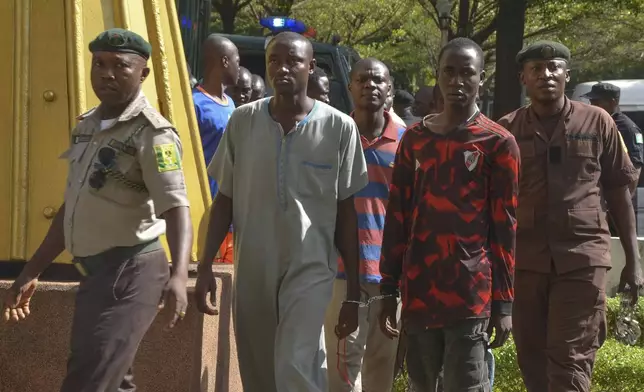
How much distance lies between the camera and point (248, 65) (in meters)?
15.5

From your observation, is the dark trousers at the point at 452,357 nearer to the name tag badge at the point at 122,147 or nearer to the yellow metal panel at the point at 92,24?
the name tag badge at the point at 122,147

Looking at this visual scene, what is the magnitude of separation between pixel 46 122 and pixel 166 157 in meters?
1.79

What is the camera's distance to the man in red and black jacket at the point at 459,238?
534cm

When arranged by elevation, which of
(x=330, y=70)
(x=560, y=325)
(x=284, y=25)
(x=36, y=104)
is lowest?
(x=560, y=325)

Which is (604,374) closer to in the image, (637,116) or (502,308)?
(502,308)

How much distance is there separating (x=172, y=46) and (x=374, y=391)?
2259 mm

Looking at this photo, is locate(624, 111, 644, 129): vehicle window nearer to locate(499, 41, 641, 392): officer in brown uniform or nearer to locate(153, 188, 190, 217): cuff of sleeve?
locate(499, 41, 641, 392): officer in brown uniform

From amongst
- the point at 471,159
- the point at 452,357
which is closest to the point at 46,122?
the point at 471,159

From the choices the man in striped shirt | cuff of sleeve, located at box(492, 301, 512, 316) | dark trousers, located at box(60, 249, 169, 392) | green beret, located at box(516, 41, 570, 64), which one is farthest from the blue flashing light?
dark trousers, located at box(60, 249, 169, 392)

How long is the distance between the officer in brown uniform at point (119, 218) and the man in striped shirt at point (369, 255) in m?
2.02

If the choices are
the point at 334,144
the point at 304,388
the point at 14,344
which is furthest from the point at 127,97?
the point at 14,344

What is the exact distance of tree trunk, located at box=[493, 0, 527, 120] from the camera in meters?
18.2

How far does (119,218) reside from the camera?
480 centimetres

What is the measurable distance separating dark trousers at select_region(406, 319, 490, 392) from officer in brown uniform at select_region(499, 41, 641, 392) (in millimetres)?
1008
